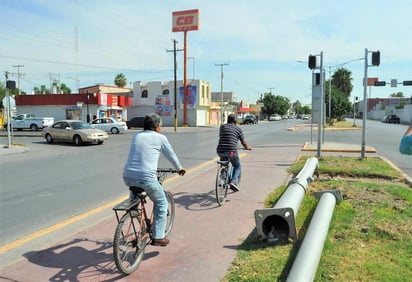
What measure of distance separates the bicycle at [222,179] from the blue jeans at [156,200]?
95.2 inches

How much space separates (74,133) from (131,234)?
18.3 meters

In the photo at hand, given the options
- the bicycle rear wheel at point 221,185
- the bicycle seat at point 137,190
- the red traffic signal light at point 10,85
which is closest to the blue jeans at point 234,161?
the bicycle rear wheel at point 221,185

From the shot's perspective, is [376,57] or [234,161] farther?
[376,57]

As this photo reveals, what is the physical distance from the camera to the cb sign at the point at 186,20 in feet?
177

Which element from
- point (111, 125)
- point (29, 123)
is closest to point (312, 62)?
point (111, 125)

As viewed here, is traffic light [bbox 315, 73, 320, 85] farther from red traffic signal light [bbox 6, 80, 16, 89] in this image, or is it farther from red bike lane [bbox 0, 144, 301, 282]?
red traffic signal light [bbox 6, 80, 16, 89]

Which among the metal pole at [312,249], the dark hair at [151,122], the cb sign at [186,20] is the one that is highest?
the cb sign at [186,20]

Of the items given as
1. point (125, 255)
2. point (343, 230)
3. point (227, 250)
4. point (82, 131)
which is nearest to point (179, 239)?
point (227, 250)

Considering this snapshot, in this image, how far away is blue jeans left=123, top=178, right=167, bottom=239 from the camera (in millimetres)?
4309

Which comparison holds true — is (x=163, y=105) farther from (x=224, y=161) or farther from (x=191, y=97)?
(x=224, y=161)

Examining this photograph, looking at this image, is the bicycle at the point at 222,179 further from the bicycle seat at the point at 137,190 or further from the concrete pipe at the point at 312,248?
the bicycle seat at the point at 137,190

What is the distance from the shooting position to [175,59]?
45906mm

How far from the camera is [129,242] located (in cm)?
411

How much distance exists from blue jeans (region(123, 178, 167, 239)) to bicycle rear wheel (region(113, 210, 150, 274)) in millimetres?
156
